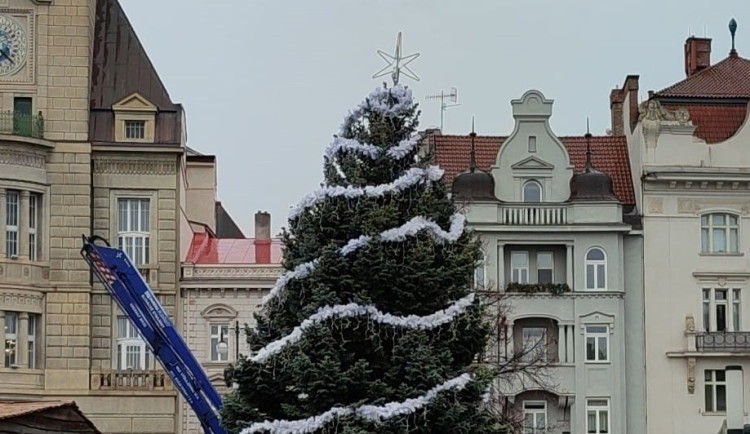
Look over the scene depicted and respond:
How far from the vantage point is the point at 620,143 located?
206ft

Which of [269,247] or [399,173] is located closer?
[399,173]

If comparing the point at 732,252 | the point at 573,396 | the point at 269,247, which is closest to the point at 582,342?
the point at 573,396

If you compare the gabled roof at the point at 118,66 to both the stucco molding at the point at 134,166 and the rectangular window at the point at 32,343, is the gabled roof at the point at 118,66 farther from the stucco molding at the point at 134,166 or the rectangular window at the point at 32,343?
the rectangular window at the point at 32,343

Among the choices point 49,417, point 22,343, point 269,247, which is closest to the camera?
point 49,417

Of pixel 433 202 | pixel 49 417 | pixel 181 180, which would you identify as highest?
pixel 181 180

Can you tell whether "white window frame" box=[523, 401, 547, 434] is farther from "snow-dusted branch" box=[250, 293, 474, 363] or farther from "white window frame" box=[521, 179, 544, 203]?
"snow-dusted branch" box=[250, 293, 474, 363]

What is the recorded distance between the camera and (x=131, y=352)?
188 ft

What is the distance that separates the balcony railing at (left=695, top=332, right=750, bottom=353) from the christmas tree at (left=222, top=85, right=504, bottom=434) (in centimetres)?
2843

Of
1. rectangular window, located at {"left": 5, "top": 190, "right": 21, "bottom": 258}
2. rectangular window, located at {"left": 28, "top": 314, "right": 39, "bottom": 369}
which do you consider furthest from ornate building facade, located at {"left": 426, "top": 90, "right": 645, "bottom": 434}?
rectangular window, located at {"left": 28, "top": 314, "right": 39, "bottom": 369}

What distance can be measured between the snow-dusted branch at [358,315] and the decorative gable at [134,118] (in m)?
28.7

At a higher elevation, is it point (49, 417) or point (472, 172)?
point (472, 172)

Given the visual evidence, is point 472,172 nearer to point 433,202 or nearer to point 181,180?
point 181,180

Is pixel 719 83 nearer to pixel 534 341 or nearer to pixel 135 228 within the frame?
pixel 534 341

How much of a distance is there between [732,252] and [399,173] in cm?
3042
